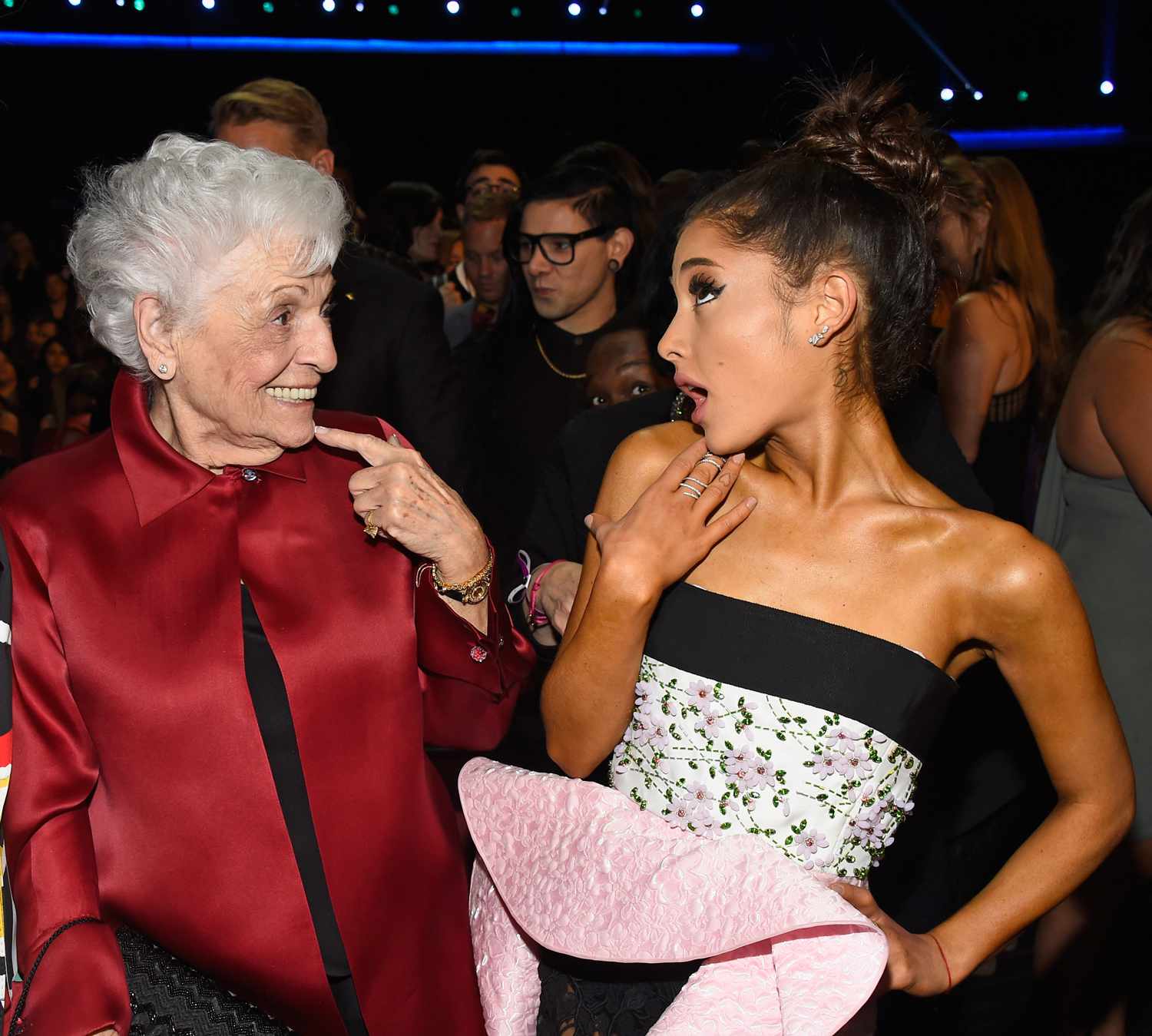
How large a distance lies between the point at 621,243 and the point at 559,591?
167 cm

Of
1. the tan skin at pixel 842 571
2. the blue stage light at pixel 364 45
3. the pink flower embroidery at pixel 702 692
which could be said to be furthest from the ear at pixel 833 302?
the blue stage light at pixel 364 45

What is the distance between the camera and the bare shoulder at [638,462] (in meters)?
1.80

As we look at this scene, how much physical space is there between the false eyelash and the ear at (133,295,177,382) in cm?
72

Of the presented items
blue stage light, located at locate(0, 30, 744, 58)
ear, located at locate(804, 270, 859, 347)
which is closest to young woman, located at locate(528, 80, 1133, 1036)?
Result: ear, located at locate(804, 270, 859, 347)

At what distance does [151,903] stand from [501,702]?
56 cm

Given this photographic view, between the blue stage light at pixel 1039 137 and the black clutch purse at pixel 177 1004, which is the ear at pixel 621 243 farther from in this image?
the blue stage light at pixel 1039 137

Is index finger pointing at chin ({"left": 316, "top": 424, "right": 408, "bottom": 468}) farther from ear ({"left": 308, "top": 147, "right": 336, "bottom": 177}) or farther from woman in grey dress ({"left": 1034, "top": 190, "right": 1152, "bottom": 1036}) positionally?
woman in grey dress ({"left": 1034, "top": 190, "right": 1152, "bottom": 1036})

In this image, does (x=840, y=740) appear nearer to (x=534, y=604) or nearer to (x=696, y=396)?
(x=696, y=396)

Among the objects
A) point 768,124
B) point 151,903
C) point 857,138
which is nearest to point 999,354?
point 857,138

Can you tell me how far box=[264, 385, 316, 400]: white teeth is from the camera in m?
1.68

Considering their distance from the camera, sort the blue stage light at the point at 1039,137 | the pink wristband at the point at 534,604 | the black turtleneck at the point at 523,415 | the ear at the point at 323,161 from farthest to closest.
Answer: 1. the blue stage light at the point at 1039,137
2. the black turtleneck at the point at 523,415
3. the ear at the point at 323,161
4. the pink wristband at the point at 534,604

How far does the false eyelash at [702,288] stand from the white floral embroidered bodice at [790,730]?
0.41 meters

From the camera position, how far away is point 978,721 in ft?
8.11

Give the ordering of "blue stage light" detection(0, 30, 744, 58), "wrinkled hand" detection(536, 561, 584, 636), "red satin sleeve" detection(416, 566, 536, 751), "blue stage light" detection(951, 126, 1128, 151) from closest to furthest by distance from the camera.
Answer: "red satin sleeve" detection(416, 566, 536, 751) → "wrinkled hand" detection(536, 561, 584, 636) → "blue stage light" detection(951, 126, 1128, 151) → "blue stage light" detection(0, 30, 744, 58)
